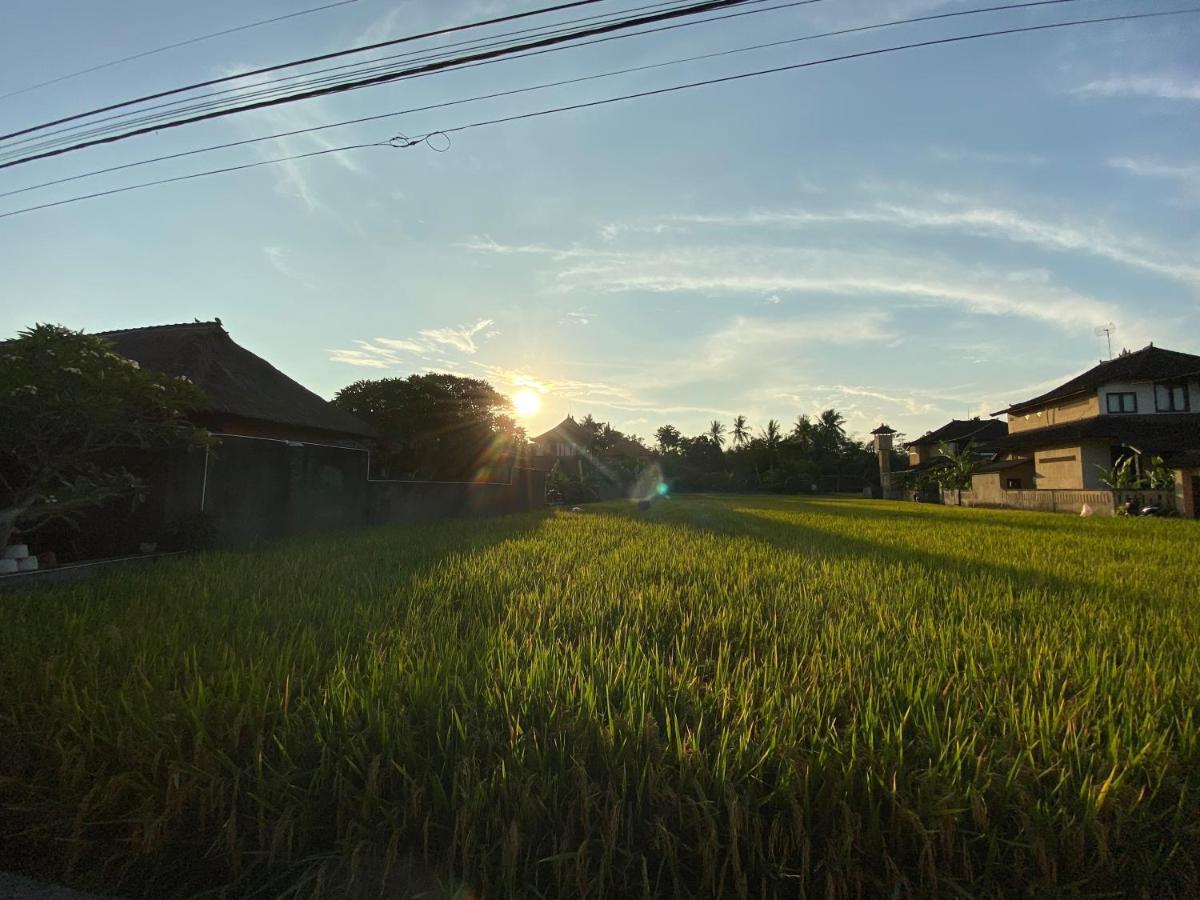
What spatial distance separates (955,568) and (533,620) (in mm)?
4275

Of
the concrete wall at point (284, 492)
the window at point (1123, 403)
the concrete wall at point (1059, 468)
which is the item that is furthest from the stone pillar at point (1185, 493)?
the concrete wall at point (284, 492)

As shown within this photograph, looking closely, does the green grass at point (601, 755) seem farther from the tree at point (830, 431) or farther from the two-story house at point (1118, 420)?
the tree at point (830, 431)

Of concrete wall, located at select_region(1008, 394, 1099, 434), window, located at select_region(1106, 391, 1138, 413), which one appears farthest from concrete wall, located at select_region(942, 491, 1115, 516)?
window, located at select_region(1106, 391, 1138, 413)

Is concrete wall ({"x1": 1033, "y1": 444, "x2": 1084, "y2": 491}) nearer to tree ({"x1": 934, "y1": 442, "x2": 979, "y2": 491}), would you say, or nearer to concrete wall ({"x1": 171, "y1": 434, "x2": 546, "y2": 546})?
tree ({"x1": 934, "y1": 442, "x2": 979, "y2": 491})

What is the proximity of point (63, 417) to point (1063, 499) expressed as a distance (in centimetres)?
2457

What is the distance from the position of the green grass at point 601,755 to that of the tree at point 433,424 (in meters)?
20.7

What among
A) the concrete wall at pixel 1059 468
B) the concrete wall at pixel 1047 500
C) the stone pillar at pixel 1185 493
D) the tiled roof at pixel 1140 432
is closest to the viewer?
the stone pillar at pixel 1185 493

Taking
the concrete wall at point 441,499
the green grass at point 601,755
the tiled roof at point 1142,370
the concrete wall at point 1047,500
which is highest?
the tiled roof at point 1142,370

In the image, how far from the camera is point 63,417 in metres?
5.21

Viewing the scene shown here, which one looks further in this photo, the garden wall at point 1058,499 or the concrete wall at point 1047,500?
the concrete wall at point 1047,500

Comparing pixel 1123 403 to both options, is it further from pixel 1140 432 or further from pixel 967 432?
pixel 967 432

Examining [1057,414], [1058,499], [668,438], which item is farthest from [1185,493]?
[668,438]

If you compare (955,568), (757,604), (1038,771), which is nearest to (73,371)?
(757,604)

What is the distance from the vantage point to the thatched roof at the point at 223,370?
11.4m
